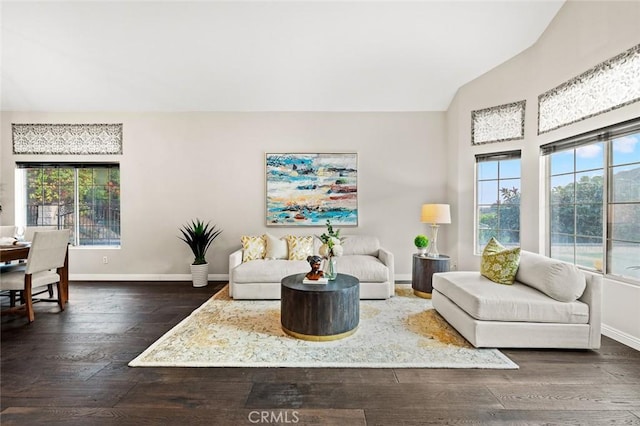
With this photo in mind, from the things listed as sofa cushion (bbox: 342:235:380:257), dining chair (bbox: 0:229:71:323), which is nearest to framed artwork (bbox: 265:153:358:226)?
sofa cushion (bbox: 342:235:380:257)

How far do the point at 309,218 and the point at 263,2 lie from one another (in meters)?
3.00

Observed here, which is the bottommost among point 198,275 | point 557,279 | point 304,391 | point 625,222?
point 304,391

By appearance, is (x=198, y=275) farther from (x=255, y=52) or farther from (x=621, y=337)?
(x=621, y=337)

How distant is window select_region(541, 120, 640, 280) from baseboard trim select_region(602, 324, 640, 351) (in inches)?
21.0

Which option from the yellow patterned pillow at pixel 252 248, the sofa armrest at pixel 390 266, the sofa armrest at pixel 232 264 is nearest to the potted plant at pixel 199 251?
the yellow patterned pillow at pixel 252 248

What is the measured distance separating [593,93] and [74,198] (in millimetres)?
7346

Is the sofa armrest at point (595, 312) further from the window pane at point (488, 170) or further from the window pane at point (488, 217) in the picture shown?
the window pane at point (488, 170)

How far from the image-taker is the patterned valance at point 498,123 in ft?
13.3

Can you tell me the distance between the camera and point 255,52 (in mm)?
4027

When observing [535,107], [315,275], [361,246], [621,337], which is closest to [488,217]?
[535,107]

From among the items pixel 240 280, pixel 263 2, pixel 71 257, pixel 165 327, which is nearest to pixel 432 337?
pixel 240 280

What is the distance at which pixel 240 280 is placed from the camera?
154 inches

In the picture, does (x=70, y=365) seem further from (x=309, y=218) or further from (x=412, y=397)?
(x=309, y=218)

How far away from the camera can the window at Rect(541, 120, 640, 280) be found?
282 cm
